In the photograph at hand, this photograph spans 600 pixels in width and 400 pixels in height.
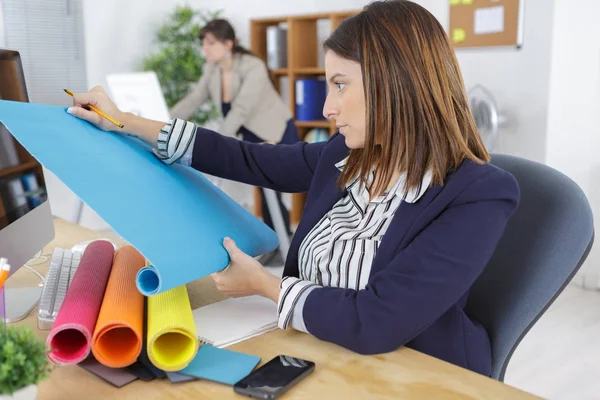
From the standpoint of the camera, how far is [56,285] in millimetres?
1166

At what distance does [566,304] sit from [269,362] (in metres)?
2.88

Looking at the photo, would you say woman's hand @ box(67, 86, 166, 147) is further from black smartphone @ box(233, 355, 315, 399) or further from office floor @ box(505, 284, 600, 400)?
office floor @ box(505, 284, 600, 400)

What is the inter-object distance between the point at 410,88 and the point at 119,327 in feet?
1.99

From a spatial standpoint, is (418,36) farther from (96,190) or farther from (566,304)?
(566,304)

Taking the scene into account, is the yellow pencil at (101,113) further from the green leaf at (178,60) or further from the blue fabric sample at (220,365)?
the green leaf at (178,60)

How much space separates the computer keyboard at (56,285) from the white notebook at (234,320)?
0.24 meters

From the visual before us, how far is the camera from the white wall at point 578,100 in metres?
3.44

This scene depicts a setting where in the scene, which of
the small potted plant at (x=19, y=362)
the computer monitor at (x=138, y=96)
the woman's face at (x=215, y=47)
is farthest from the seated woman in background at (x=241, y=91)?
the small potted plant at (x=19, y=362)

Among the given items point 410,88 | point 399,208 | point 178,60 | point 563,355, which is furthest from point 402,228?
point 178,60

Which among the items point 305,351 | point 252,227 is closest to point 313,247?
point 252,227

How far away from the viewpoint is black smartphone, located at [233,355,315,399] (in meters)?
0.82

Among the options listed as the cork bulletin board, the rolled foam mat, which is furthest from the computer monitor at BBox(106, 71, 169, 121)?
the rolled foam mat

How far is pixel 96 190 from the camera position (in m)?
0.91

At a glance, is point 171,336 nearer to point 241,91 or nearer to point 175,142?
point 175,142
